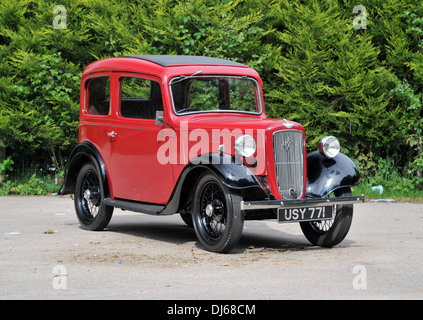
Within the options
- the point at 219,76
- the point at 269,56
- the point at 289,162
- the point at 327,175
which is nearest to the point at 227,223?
the point at 289,162

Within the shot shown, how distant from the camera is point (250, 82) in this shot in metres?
9.34

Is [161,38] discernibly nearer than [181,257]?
No

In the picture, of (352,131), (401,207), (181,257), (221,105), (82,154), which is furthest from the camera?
(352,131)

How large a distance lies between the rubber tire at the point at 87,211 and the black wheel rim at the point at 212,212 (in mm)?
1847

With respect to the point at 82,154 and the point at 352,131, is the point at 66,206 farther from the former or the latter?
the point at 352,131

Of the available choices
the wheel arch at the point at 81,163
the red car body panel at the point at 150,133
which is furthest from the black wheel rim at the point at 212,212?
the wheel arch at the point at 81,163

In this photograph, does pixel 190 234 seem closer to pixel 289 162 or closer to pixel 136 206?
pixel 136 206

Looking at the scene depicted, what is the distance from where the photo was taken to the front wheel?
8.19m

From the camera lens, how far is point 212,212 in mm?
7797

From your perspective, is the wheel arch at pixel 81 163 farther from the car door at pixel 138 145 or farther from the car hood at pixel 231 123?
the car hood at pixel 231 123

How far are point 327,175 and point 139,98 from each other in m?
2.50
